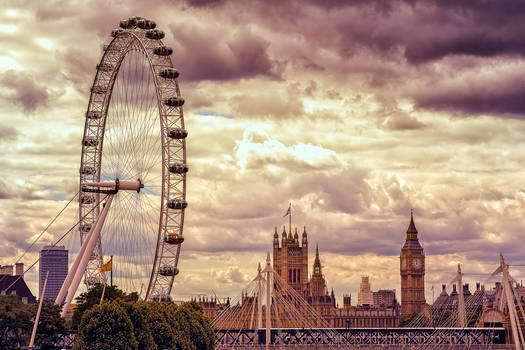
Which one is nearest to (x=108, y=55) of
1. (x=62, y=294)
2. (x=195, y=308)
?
(x=62, y=294)

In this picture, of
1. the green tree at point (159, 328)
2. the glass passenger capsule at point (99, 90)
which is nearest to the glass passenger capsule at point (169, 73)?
the glass passenger capsule at point (99, 90)

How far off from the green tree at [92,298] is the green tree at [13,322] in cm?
1592

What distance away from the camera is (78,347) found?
80.9 m

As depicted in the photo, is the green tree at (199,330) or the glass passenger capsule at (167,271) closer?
the glass passenger capsule at (167,271)

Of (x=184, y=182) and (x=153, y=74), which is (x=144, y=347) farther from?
(x=153, y=74)

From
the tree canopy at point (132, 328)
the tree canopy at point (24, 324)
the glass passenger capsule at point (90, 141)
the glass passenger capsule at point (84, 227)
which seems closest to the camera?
the tree canopy at point (132, 328)

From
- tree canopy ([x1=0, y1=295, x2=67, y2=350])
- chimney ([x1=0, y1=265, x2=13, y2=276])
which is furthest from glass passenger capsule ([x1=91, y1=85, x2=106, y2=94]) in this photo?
chimney ([x1=0, y1=265, x2=13, y2=276])

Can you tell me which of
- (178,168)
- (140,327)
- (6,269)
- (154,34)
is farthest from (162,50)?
(6,269)

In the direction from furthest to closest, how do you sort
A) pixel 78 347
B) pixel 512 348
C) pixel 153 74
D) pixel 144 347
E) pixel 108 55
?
1. pixel 512 348
2. pixel 108 55
3. pixel 153 74
4. pixel 144 347
5. pixel 78 347

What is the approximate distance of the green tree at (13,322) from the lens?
272 ft

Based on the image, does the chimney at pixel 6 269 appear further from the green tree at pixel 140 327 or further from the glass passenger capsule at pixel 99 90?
the green tree at pixel 140 327

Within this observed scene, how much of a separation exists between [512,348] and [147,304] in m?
72.2

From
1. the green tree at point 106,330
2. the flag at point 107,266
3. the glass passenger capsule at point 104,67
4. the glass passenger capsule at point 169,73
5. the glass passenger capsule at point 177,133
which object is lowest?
the green tree at point 106,330

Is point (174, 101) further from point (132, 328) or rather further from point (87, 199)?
point (132, 328)
